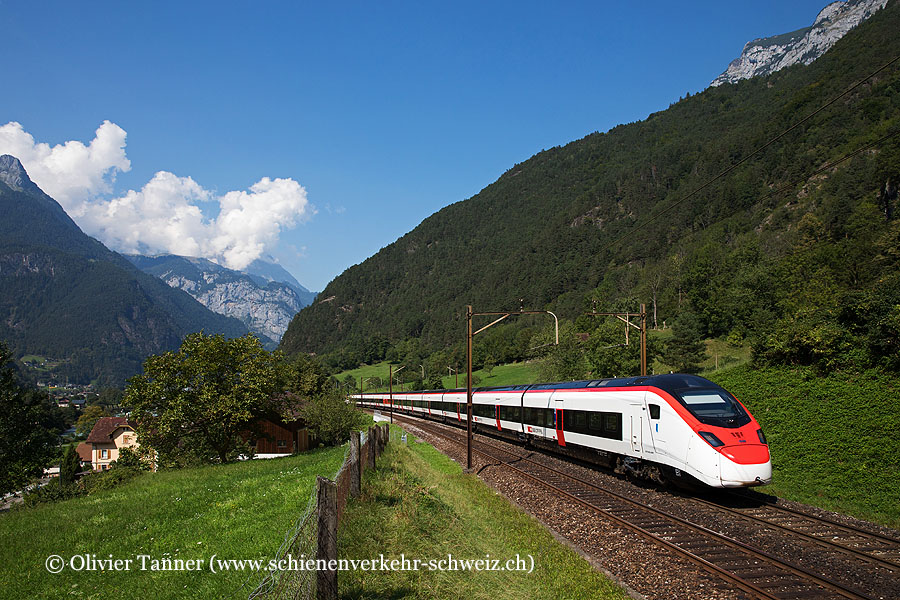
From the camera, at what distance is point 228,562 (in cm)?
777

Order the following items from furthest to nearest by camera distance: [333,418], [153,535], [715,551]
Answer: [333,418], [715,551], [153,535]

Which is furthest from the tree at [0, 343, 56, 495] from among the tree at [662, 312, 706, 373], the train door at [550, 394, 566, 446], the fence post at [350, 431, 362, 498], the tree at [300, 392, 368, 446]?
the tree at [662, 312, 706, 373]

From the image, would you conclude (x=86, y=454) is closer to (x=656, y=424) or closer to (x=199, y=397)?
(x=199, y=397)

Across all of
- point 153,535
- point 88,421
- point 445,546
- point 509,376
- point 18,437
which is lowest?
point 88,421

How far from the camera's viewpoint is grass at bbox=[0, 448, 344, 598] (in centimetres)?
712

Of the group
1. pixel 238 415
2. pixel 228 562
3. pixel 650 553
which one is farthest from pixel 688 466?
pixel 238 415

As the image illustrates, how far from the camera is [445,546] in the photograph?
32.7 ft

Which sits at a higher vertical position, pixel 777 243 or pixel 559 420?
pixel 777 243

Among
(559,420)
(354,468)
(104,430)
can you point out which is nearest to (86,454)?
(104,430)

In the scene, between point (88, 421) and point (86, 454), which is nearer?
point (86, 454)

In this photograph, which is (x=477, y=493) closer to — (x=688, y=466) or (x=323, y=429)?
(x=688, y=466)

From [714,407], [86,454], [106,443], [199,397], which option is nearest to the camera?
[714,407]

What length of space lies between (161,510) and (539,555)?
8.59 meters

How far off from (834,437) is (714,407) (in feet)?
25.3
